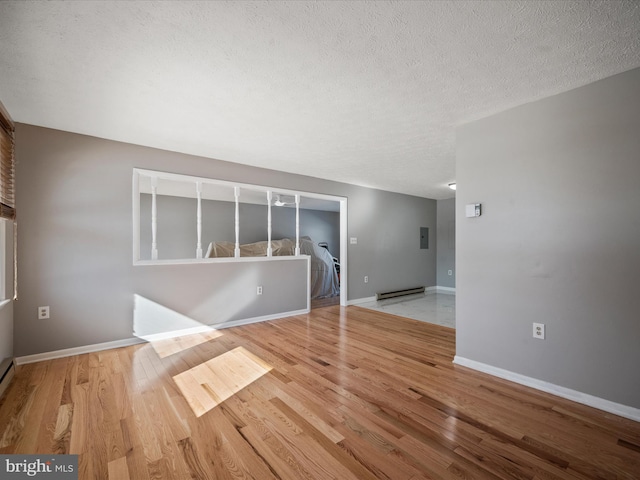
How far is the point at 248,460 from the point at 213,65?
238 cm

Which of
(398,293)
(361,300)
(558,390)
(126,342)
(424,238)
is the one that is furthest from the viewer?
(424,238)

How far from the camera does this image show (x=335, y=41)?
1672 millimetres

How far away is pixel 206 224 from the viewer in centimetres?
741

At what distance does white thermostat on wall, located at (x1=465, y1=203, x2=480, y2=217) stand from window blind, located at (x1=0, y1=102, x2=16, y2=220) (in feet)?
13.5

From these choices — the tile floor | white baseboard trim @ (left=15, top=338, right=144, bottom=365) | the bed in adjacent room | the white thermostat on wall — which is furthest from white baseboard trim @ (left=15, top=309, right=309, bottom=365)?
the white thermostat on wall

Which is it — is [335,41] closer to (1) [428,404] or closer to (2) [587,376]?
(1) [428,404]

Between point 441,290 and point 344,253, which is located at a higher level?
point 344,253

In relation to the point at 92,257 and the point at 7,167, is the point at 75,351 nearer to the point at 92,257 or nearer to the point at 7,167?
the point at 92,257

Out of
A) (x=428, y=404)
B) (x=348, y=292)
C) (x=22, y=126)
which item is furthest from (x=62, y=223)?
(x=348, y=292)

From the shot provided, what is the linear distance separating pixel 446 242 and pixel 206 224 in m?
6.25

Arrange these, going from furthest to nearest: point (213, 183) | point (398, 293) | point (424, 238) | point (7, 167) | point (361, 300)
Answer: point (424, 238), point (398, 293), point (361, 300), point (213, 183), point (7, 167)

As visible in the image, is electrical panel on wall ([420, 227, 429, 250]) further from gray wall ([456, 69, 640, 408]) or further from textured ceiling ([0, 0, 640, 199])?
gray wall ([456, 69, 640, 408])

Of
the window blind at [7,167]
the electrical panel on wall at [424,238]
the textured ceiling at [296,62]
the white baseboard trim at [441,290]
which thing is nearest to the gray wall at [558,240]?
the textured ceiling at [296,62]

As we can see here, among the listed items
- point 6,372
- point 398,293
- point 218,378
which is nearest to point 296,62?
point 218,378
